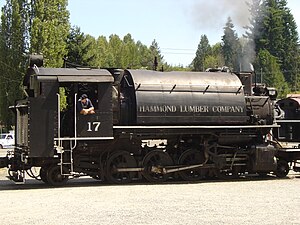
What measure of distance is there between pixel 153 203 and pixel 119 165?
4.00 m

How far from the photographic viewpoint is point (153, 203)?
11344 millimetres

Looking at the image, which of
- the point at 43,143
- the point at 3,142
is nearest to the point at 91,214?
the point at 43,143

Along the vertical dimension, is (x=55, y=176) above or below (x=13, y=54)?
below

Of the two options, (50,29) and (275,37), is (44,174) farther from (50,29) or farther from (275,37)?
(275,37)

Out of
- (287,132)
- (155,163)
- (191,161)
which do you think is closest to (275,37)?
(287,132)

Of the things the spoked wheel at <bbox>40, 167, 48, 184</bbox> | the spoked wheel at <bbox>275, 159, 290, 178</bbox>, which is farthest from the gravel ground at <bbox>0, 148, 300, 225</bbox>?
the spoked wheel at <bbox>275, 159, 290, 178</bbox>

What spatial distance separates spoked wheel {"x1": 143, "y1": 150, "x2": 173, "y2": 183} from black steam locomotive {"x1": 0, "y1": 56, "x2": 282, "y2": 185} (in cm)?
3

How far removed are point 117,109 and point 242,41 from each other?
Answer: 99719mm

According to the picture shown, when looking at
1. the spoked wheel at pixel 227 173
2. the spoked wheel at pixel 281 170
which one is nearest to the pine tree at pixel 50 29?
the spoked wheel at pixel 227 173

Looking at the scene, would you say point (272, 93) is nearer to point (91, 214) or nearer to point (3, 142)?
point (91, 214)

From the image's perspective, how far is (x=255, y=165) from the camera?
16.3 meters

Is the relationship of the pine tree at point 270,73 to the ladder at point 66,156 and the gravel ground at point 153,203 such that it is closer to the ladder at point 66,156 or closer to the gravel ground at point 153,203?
the gravel ground at point 153,203

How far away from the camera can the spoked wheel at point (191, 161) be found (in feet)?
52.5

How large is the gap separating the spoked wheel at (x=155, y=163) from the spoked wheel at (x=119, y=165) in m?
0.39
